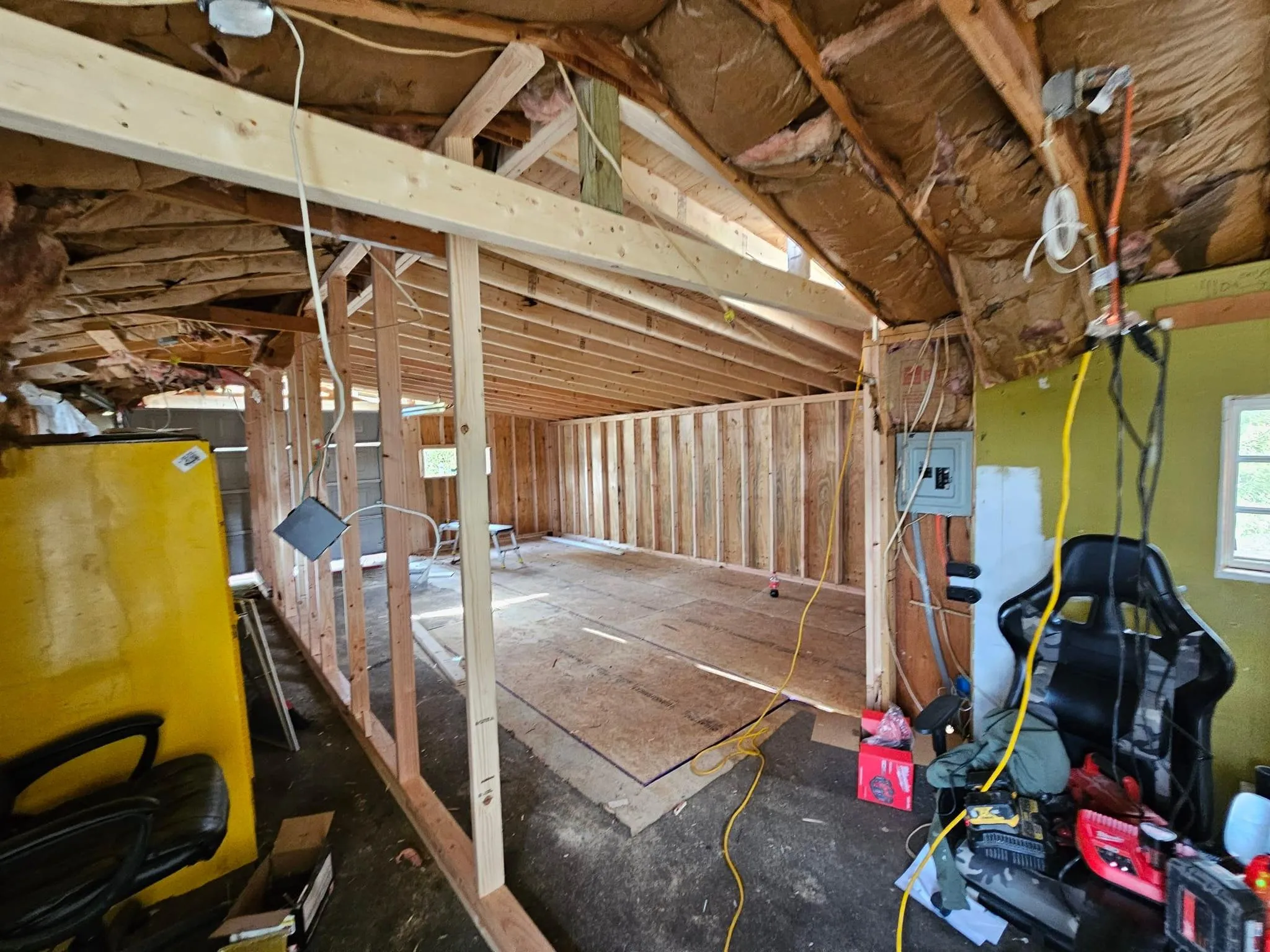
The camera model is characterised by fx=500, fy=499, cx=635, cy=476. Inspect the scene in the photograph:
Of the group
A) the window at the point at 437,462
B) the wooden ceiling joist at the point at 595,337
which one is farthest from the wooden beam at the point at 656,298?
the window at the point at 437,462

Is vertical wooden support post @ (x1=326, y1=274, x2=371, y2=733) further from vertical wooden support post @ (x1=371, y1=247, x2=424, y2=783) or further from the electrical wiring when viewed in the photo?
the electrical wiring

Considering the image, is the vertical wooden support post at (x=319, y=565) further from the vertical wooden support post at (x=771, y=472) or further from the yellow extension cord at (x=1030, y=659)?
the vertical wooden support post at (x=771, y=472)

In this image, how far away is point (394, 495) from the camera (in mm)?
2135

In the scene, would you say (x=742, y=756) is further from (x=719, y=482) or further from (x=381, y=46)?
(x=719, y=482)

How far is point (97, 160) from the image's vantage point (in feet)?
3.91

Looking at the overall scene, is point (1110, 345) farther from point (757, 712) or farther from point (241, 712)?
point (241, 712)

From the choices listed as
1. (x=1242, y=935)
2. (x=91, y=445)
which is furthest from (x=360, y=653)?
(x=1242, y=935)

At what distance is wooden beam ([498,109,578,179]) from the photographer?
4.83 feet

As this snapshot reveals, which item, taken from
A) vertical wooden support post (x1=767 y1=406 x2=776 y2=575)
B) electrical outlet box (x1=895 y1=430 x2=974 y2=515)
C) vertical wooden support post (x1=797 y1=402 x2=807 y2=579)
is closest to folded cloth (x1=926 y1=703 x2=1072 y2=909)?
electrical outlet box (x1=895 y1=430 x2=974 y2=515)

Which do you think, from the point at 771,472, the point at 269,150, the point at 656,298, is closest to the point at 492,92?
the point at 269,150

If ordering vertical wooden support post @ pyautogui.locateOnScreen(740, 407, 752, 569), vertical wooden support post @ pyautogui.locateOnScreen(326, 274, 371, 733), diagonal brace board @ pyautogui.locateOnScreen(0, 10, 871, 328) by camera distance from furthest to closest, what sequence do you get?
vertical wooden support post @ pyautogui.locateOnScreen(740, 407, 752, 569) → vertical wooden support post @ pyautogui.locateOnScreen(326, 274, 371, 733) → diagonal brace board @ pyautogui.locateOnScreen(0, 10, 871, 328)

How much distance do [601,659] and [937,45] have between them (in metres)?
3.63

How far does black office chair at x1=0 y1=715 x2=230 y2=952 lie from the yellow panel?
87 millimetres

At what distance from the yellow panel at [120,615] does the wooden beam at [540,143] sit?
1.52 meters
